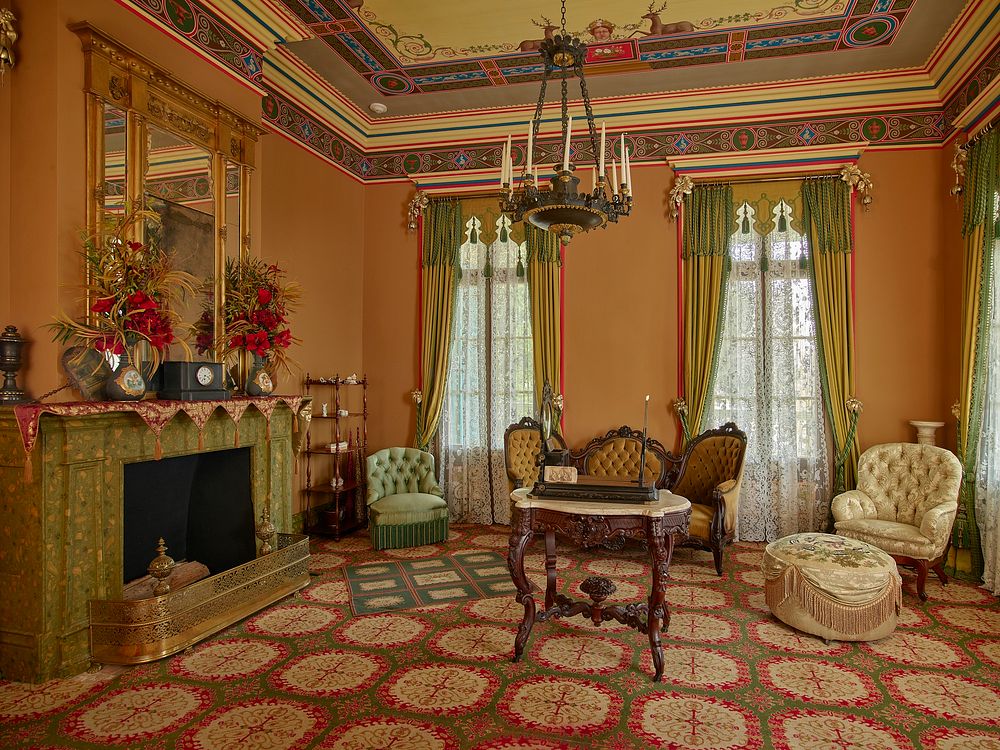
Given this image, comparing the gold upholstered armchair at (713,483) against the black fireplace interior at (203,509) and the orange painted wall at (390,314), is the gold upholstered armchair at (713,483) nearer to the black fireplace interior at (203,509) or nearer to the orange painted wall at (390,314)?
the orange painted wall at (390,314)

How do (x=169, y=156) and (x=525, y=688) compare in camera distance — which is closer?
(x=525, y=688)

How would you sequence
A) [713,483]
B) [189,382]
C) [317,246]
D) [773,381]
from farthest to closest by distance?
[317,246]
[773,381]
[713,483]
[189,382]

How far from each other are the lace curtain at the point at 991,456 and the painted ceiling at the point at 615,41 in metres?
1.83

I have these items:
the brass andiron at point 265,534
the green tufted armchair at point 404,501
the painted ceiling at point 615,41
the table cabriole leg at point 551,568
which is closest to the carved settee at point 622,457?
the green tufted armchair at point 404,501

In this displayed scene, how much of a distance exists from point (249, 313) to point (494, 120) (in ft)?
12.7

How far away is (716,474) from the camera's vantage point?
621cm

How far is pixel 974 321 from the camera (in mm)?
5422

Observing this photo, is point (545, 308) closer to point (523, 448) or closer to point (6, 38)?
point (523, 448)

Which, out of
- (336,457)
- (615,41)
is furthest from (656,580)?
(615,41)

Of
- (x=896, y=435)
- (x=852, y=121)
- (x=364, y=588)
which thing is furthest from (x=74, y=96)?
(x=896, y=435)

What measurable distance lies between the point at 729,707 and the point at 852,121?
582 cm

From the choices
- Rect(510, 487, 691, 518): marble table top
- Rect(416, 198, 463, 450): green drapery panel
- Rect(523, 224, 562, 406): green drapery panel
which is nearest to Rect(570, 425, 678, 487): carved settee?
Rect(523, 224, 562, 406): green drapery panel

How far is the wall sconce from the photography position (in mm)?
3658

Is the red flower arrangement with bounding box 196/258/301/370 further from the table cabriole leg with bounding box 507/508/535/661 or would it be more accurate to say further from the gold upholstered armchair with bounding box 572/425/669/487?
the gold upholstered armchair with bounding box 572/425/669/487
